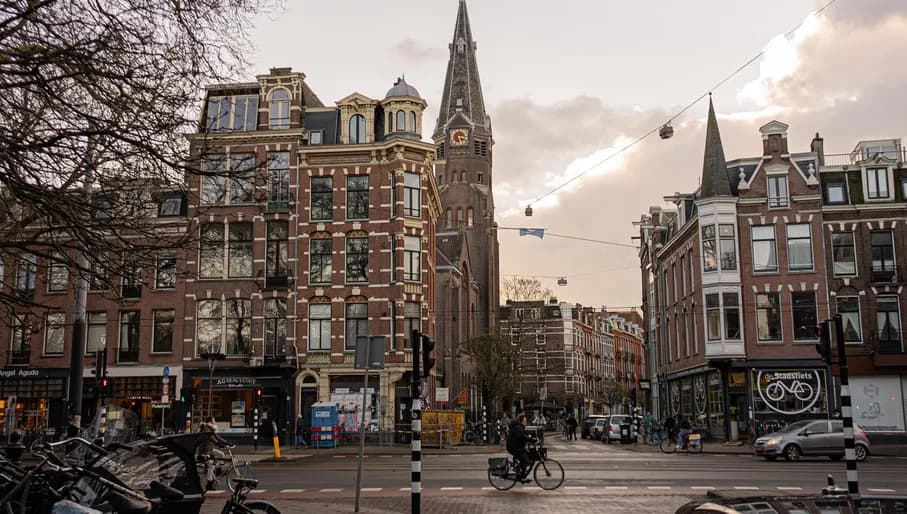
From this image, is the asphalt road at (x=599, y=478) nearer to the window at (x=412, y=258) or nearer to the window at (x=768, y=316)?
the window at (x=768, y=316)

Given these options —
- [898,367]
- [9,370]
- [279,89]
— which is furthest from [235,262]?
[898,367]

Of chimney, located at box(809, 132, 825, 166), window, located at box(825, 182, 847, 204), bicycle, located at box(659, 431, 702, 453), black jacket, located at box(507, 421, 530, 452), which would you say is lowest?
bicycle, located at box(659, 431, 702, 453)

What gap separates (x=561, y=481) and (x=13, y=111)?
12943 mm

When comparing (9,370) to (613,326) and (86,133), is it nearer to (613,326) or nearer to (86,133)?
(86,133)

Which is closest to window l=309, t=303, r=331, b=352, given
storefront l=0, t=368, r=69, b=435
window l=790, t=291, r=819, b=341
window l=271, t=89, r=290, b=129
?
window l=271, t=89, r=290, b=129

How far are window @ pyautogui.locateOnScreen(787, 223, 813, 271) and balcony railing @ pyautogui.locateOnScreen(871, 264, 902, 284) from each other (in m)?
3.16

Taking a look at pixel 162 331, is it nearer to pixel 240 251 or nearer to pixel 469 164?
pixel 240 251

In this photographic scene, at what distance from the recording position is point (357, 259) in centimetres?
4375

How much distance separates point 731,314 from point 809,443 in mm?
13813

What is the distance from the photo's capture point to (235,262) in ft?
145

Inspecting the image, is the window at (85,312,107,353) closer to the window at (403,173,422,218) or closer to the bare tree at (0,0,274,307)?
the window at (403,173,422,218)

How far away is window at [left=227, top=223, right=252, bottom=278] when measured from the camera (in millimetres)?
44031

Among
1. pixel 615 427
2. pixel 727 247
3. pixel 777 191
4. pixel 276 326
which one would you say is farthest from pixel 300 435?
pixel 777 191

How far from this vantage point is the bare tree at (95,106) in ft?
28.3
